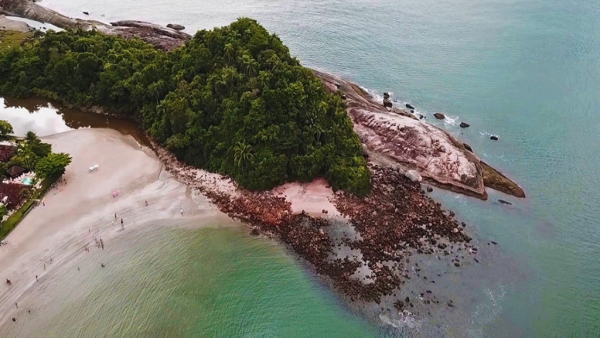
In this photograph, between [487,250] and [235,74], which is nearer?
[487,250]

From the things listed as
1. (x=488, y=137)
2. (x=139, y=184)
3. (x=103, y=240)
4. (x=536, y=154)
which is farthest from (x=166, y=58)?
(x=536, y=154)

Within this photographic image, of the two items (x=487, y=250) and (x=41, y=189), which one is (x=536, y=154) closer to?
(x=487, y=250)

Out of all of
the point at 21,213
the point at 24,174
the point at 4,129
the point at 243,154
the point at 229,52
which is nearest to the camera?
the point at 21,213

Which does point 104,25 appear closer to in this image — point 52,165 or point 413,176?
point 52,165

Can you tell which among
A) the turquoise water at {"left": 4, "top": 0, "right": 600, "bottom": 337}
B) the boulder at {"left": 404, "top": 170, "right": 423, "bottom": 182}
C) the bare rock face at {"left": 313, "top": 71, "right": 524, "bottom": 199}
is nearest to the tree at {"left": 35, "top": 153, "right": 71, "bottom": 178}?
the turquoise water at {"left": 4, "top": 0, "right": 600, "bottom": 337}

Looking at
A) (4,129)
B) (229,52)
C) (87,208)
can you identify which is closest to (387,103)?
(229,52)

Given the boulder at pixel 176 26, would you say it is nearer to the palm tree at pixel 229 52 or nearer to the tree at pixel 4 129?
the palm tree at pixel 229 52
